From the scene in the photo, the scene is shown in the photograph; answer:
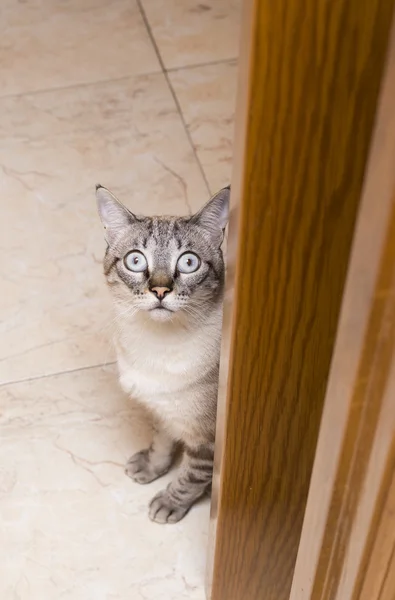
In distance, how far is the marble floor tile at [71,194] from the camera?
159 centimetres

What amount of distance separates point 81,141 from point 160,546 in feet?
3.44

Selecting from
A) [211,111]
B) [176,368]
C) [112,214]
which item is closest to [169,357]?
[176,368]

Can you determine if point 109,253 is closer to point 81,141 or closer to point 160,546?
point 160,546

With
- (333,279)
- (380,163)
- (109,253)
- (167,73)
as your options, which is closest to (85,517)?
(109,253)

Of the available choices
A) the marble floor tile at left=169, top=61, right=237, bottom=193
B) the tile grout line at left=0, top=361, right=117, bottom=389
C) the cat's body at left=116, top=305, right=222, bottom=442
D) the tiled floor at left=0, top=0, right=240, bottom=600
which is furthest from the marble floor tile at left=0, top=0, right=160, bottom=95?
the cat's body at left=116, top=305, right=222, bottom=442

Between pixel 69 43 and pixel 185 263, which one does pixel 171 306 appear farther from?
pixel 69 43

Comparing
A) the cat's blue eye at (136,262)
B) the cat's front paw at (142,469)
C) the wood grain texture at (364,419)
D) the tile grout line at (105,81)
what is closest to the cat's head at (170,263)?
the cat's blue eye at (136,262)

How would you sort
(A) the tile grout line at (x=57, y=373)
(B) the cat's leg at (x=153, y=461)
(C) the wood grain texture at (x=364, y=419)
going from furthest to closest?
(A) the tile grout line at (x=57, y=373)
(B) the cat's leg at (x=153, y=461)
(C) the wood grain texture at (x=364, y=419)

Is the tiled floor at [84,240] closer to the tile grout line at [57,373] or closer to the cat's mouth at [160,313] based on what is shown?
the tile grout line at [57,373]

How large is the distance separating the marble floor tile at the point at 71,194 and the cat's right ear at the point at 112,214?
17.1 inches

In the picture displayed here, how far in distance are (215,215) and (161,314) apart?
0.54ft

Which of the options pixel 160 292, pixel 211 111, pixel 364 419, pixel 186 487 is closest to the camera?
pixel 364 419

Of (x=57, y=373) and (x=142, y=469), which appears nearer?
(x=142, y=469)

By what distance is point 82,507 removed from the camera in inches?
53.5
